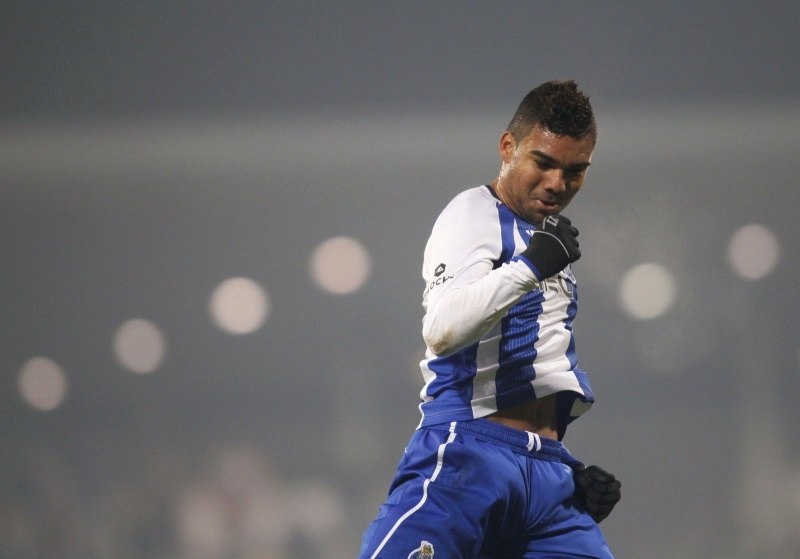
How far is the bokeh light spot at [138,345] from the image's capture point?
153 inches

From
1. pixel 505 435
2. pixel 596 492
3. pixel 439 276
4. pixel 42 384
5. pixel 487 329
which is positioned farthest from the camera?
pixel 42 384

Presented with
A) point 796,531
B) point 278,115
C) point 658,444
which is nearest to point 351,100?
point 278,115

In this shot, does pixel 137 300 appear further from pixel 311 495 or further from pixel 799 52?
pixel 799 52

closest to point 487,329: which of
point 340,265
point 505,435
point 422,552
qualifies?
point 505,435

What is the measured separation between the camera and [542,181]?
A: 2.02m

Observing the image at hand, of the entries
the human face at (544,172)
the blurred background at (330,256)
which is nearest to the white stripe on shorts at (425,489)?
the human face at (544,172)

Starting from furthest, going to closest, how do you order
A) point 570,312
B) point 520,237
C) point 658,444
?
point 658,444
point 570,312
point 520,237

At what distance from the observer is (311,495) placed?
3.79m

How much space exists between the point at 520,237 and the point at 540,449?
1.44 feet

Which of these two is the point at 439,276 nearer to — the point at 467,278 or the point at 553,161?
the point at 467,278

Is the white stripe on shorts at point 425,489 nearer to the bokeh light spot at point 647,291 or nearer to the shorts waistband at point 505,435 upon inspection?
the shorts waistband at point 505,435

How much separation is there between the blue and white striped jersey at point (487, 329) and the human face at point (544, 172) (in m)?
0.05

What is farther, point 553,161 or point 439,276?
point 553,161

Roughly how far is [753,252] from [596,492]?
2.20m
